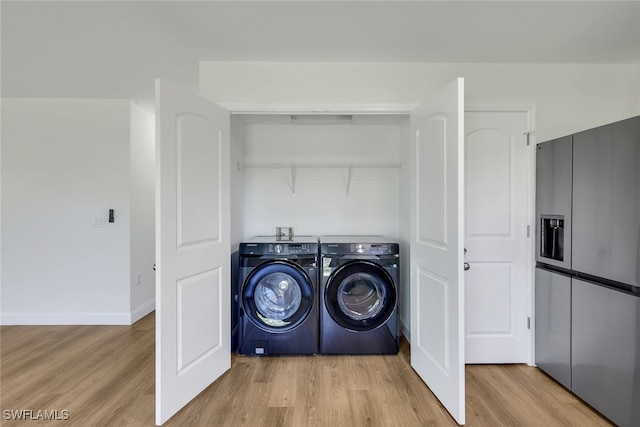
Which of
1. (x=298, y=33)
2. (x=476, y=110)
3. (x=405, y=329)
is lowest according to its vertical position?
(x=405, y=329)

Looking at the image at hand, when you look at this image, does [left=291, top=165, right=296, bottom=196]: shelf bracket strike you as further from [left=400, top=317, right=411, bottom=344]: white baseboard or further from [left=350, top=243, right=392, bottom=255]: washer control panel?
[left=400, top=317, right=411, bottom=344]: white baseboard

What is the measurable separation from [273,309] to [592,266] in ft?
7.20

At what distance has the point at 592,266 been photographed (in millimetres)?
1831

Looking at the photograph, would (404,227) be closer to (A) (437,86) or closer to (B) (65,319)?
(A) (437,86)

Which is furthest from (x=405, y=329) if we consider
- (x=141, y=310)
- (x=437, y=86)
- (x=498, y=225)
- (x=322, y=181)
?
(x=141, y=310)

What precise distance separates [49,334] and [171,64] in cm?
281

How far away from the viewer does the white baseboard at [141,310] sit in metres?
3.22

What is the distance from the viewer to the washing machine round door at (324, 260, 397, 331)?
2.46 m

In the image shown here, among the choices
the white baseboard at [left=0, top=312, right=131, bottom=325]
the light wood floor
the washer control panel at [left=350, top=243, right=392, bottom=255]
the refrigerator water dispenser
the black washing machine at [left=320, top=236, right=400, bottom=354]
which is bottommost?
the light wood floor

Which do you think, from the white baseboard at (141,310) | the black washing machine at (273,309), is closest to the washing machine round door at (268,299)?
the black washing machine at (273,309)

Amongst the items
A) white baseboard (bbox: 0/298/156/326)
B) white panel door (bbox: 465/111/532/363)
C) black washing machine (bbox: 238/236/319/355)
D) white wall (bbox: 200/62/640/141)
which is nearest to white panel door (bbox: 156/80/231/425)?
black washing machine (bbox: 238/236/319/355)

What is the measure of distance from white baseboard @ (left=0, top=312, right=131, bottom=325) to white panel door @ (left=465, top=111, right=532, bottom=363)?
339cm

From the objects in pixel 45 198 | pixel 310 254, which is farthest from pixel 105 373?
pixel 45 198

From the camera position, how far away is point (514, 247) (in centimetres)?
233
